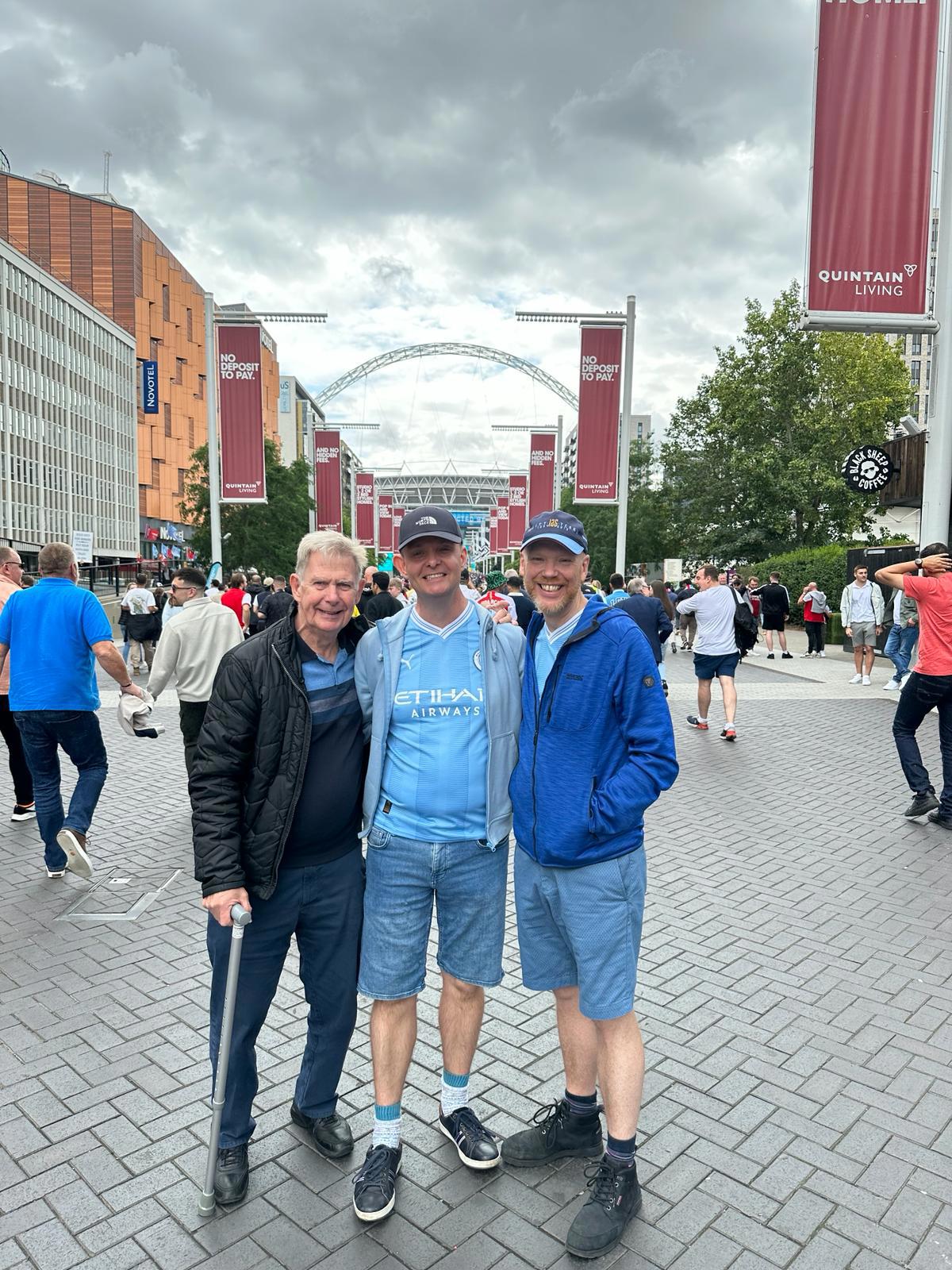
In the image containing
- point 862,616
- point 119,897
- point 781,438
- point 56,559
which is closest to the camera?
point 119,897

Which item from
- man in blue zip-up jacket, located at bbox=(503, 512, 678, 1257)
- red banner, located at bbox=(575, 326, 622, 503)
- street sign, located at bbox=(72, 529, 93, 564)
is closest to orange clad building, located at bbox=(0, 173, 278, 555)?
street sign, located at bbox=(72, 529, 93, 564)

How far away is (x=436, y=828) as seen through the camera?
274cm

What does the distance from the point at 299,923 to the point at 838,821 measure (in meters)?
5.50

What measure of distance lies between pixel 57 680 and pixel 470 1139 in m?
3.77

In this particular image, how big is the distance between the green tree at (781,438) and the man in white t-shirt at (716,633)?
29280 mm

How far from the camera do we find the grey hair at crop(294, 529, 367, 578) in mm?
2760

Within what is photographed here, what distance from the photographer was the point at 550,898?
2.79 m

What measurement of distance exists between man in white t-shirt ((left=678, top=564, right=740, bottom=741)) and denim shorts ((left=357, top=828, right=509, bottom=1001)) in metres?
8.09

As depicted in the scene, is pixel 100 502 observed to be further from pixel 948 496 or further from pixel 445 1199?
pixel 445 1199

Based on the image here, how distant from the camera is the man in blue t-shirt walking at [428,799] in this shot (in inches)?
108

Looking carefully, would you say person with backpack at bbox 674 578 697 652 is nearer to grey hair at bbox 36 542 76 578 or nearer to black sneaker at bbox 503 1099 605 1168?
grey hair at bbox 36 542 76 578

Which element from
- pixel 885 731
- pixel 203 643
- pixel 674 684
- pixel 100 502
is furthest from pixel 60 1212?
pixel 100 502

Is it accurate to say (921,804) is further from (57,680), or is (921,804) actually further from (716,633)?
(57,680)

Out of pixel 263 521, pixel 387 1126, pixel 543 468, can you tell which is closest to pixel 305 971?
pixel 387 1126
